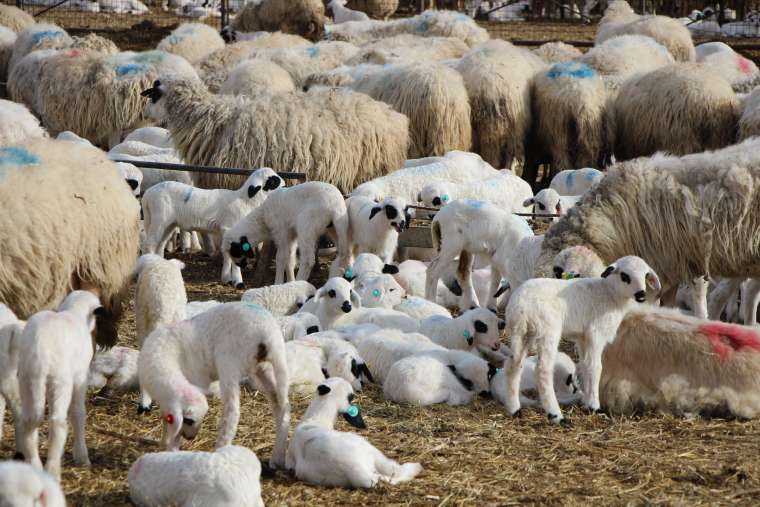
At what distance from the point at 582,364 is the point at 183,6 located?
28.1 meters

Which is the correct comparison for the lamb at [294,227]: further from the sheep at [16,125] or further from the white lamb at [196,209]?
the sheep at [16,125]

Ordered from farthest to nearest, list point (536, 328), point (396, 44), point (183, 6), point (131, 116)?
point (183, 6) → point (396, 44) → point (131, 116) → point (536, 328)

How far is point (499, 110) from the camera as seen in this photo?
12648 millimetres

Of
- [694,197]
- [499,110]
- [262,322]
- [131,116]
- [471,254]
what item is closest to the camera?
[262,322]

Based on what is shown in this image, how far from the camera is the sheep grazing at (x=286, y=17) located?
905 inches

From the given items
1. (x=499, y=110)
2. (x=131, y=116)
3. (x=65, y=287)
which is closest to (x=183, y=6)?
(x=131, y=116)

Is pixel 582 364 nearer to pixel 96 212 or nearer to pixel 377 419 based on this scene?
pixel 377 419

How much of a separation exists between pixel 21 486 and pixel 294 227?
5787mm

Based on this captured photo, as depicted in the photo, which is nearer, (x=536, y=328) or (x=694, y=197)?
(x=536, y=328)

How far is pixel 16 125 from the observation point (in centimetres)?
930

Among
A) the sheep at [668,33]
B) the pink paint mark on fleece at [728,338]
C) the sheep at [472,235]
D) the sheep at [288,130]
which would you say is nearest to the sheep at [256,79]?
the sheep at [288,130]

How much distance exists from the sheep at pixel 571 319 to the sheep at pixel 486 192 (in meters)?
3.35

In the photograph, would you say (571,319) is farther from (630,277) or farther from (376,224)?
(376,224)

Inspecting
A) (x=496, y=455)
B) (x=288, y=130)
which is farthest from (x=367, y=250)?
(x=496, y=455)
